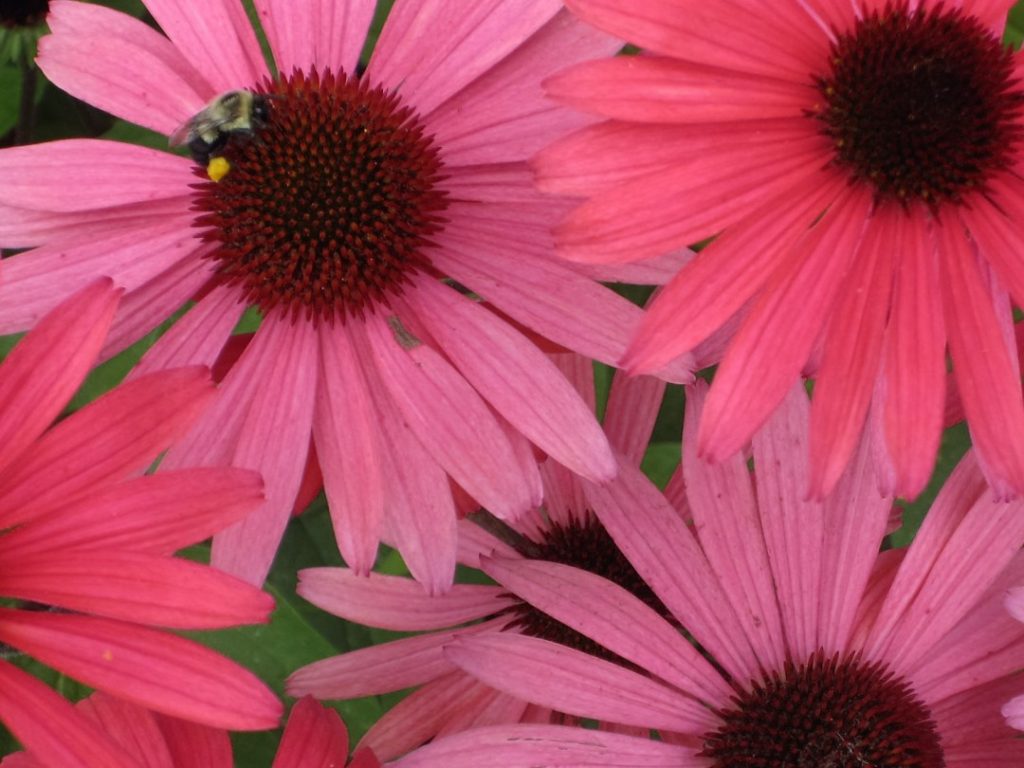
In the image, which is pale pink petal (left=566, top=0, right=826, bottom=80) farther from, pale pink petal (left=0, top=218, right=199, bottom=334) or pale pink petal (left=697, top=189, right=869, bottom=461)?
pale pink petal (left=0, top=218, right=199, bottom=334)

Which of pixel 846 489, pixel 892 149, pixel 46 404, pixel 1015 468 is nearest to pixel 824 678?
pixel 846 489

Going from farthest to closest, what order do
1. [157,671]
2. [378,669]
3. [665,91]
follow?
[378,669] < [665,91] < [157,671]

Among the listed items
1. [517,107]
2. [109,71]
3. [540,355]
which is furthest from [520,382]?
[109,71]

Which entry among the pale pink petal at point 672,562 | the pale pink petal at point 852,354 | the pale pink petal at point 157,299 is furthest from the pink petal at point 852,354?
the pale pink petal at point 157,299

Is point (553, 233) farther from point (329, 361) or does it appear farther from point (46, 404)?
point (46, 404)

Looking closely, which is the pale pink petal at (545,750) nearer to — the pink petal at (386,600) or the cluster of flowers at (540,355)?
the cluster of flowers at (540,355)

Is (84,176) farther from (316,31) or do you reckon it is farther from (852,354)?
(852,354)
